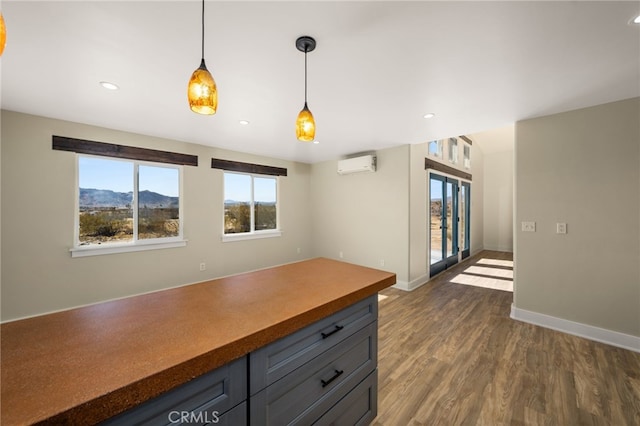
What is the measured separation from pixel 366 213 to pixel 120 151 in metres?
4.04

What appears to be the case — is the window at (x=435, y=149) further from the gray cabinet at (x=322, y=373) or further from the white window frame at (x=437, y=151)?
the gray cabinet at (x=322, y=373)

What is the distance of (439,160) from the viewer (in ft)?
16.8

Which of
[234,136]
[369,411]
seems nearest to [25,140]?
[234,136]

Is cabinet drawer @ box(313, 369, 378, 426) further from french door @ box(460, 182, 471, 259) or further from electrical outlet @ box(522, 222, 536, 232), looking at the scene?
french door @ box(460, 182, 471, 259)

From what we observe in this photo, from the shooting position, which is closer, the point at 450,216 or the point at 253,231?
the point at 253,231

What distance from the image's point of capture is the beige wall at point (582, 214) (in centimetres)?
251

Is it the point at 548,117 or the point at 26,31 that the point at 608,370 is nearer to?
the point at 548,117

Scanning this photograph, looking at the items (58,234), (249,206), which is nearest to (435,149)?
(249,206)

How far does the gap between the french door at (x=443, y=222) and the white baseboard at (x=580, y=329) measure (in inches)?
69.9

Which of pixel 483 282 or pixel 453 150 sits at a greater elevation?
pixel 453 150

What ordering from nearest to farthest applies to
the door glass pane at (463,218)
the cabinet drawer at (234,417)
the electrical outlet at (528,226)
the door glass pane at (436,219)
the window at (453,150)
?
the cabinet drawer at (234,417) → the electrical outlet at (528,226) → the door glass pane at (436,219) → the window at (453,150) → the door glass pane at (463,218)

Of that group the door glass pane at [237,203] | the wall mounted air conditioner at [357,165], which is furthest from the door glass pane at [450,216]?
the door glass pane at [237,203]

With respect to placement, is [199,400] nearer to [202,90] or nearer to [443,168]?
[202,90]

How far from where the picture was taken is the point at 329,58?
1.89 m
